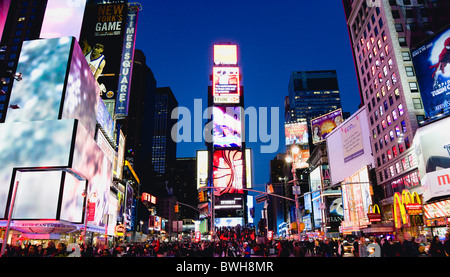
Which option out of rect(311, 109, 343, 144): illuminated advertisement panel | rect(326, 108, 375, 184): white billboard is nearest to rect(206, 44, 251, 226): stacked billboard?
rect(326, 108, 375, 184): white billboard

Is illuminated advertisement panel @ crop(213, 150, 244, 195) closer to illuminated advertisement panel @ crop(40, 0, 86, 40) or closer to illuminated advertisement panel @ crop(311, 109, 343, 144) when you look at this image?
illuminated advertisement panel @ crop(311, 109, 343, 144)

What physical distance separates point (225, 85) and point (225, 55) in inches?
463

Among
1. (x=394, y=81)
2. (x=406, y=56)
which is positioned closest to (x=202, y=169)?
(x=394, y=81)

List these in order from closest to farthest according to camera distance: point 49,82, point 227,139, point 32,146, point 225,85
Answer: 1. point 32,146
2. point 49,82
3. point 227,139
4. point 225,85

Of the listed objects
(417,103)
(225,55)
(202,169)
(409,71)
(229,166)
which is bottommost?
(229,166)

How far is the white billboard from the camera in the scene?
70669 millimetres

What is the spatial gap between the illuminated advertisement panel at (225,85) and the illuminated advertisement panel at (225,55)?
15.1ft

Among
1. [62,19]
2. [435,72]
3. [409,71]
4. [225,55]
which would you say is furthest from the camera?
[225,55]

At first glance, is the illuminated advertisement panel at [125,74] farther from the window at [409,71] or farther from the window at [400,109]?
→ the window at [409,71]

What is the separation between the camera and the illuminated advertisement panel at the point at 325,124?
320 feet

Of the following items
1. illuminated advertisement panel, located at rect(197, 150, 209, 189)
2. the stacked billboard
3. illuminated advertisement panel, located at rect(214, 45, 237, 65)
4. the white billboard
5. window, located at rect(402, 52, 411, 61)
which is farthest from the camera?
illuminated advertisement panel, located at rect(197, 150, 209, 189)

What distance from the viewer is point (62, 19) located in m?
42.1

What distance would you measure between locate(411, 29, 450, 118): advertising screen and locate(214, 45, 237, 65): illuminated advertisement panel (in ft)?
200

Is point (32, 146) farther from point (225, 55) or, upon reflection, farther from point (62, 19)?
point (225, 55)
